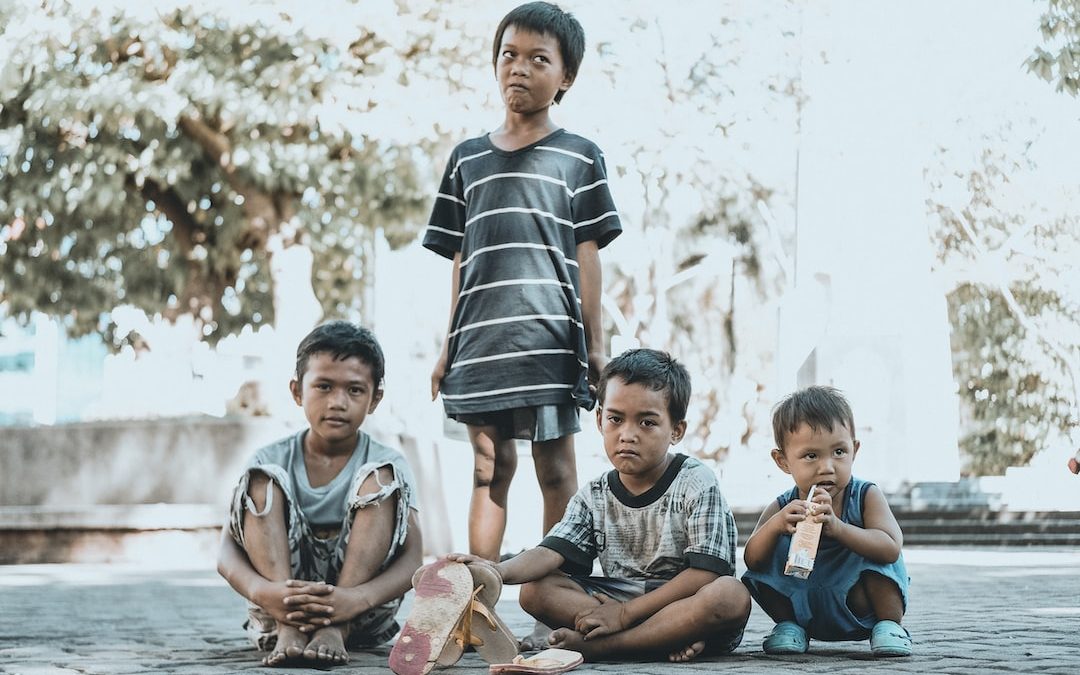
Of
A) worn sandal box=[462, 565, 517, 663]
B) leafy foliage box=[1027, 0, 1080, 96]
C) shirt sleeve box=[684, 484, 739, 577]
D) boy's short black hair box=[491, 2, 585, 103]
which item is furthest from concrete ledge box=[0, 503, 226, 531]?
leafy foliage box=[1027, 0, 1080, 96]

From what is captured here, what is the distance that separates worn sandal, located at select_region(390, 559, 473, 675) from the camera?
3.43 metres

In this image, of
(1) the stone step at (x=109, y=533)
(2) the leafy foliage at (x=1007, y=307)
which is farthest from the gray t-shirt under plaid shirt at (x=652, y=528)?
(2) the leafy foliage at (x=1007, y=307)

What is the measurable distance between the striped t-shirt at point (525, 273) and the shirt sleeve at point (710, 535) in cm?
76

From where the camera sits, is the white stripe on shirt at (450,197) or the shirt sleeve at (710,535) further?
the white stripe on shirt at (450,197)

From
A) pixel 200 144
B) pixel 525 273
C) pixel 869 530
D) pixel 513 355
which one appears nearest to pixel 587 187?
pixel 525 273

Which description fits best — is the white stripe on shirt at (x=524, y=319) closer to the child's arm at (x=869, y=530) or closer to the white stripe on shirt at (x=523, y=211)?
the white stripe on shirt at (x=523, y=211)

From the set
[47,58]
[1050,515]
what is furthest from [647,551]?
[47,58]

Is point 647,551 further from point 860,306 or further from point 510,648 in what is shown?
point 860,306

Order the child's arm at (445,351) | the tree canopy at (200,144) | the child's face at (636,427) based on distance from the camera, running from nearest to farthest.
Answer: the child's face at (636,427) < the child's arm at (445,351) < the tree canopy at (200,144)

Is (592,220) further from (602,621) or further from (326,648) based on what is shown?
(326,648)

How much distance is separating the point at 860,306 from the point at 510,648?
11135 mm

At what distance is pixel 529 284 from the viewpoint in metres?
4.62

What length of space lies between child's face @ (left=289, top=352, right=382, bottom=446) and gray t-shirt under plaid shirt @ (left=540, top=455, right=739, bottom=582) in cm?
66

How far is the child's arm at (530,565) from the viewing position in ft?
12.7
